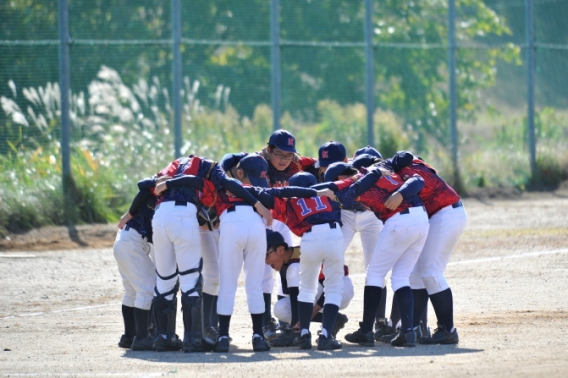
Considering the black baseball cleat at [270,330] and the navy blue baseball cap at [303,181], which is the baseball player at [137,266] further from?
the navy blue baseball cap at [303,181]

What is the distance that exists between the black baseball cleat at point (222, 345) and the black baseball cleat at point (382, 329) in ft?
4.61

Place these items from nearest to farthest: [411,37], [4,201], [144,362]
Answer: [144,362]
[4,201]
[411,37]

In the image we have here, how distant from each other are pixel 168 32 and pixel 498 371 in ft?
37.4

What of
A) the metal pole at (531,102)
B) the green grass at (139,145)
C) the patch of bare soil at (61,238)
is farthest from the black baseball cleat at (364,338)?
the metal pole at (531,102)

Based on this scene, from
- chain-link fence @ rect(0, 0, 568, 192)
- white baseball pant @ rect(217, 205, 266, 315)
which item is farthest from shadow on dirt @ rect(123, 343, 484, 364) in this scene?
chain-link fence @ rect(0, 0, 568, 192)

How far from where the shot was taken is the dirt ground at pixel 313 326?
632cm

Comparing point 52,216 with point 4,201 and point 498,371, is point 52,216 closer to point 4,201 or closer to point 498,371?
point 4,201

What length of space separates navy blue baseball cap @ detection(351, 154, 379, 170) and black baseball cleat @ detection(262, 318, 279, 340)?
5.18 ft

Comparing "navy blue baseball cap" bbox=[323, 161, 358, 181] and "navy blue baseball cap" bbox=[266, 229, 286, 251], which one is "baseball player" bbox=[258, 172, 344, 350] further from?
"navy blue baseball cap" bbox=[323, 161, 358, 181]

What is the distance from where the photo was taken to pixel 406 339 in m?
7.16

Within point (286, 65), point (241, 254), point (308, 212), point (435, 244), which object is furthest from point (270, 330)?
point (286, 65)

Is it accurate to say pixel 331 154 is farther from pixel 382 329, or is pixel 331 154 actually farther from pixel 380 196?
pixel 382 329


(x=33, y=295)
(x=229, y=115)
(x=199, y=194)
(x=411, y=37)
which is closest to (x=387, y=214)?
(x=199, y=194)

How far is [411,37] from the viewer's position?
1881 cm
